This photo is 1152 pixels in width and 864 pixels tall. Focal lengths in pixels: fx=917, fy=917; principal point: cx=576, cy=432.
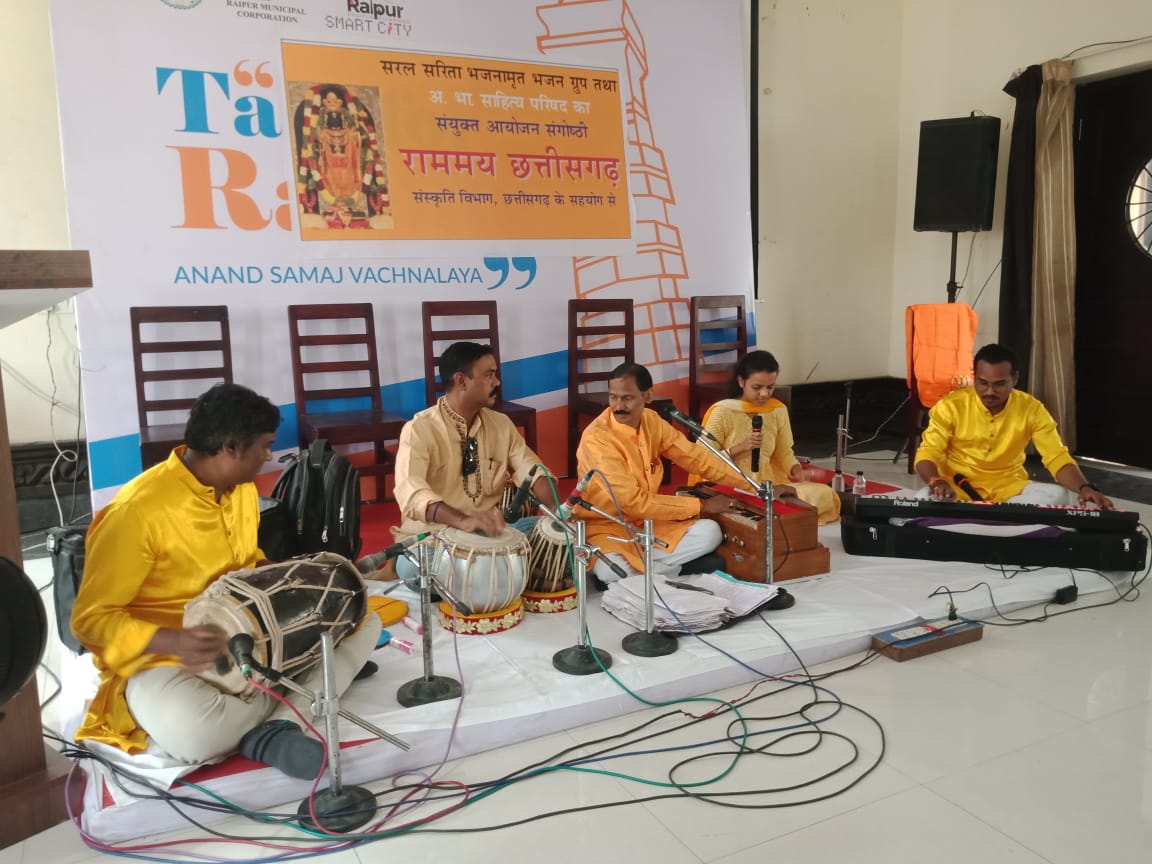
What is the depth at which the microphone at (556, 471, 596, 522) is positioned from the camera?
2.69 meters

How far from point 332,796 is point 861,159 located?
581 centimetres

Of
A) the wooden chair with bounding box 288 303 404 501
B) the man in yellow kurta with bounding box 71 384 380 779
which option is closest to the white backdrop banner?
the wooden chair with bounding box 288 303 404 501

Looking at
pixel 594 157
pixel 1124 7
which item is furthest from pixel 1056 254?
pixel 594 157

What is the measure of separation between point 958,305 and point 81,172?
15.2 ft

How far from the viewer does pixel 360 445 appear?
15.3 feet

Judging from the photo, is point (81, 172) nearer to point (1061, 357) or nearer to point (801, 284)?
point (801, 284)

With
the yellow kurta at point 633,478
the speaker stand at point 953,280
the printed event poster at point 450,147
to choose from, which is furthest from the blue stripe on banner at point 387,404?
the speaker stand at point 953,280

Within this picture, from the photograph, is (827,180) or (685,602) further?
(827,180)

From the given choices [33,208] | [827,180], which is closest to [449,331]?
[33,208]

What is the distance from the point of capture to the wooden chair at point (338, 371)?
430 cm

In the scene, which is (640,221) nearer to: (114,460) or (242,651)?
(114,460)

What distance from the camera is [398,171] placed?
4.61m

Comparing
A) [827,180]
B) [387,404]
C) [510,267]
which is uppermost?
[827,180]

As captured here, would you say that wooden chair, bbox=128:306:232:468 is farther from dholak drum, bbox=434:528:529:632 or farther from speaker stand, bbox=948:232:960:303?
speaker stand, bbox=948:232:960:303
